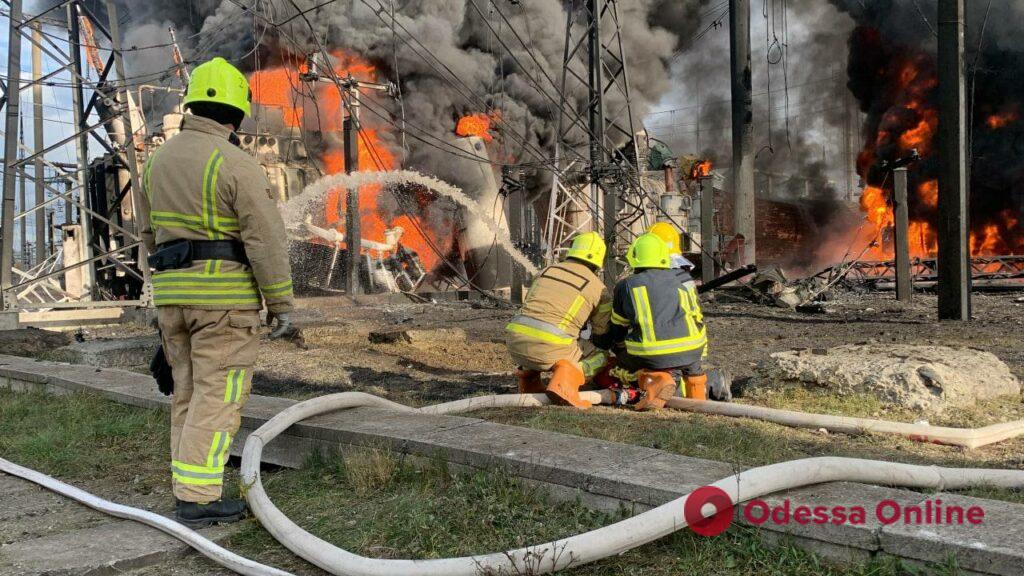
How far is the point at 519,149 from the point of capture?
109ft

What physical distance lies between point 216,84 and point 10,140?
12150 mm

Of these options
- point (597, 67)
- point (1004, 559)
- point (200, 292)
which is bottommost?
point (1004, 559)

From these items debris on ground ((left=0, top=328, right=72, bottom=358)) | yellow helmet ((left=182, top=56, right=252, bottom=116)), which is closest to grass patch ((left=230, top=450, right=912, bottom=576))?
yellow helmet ((left=182, top=56, right=252, bottom=116))

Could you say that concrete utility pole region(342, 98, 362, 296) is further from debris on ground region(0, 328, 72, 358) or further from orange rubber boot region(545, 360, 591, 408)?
orange rubber boot region(545, 360, 591, 408)

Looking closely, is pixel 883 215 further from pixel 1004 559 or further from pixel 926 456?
pixel 1004 559

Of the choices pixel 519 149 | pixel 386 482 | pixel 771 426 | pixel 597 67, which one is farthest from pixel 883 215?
pixel 386 482

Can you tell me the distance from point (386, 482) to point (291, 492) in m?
0.47

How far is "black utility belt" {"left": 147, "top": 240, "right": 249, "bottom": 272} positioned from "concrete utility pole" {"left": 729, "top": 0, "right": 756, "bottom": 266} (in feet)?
55.5

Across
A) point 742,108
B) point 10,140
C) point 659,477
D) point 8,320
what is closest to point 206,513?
point 659,477

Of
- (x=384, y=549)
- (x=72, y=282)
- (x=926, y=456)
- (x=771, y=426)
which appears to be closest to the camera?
(x=384, y=549)

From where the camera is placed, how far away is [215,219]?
3.26 m

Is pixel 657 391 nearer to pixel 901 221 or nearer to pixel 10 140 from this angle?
pixel 901 221

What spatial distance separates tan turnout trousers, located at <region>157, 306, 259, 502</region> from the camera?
314 cm

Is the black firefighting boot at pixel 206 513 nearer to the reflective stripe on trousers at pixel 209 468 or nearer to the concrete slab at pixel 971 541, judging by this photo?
the reflective stripe on trousers at pixel 209 468
